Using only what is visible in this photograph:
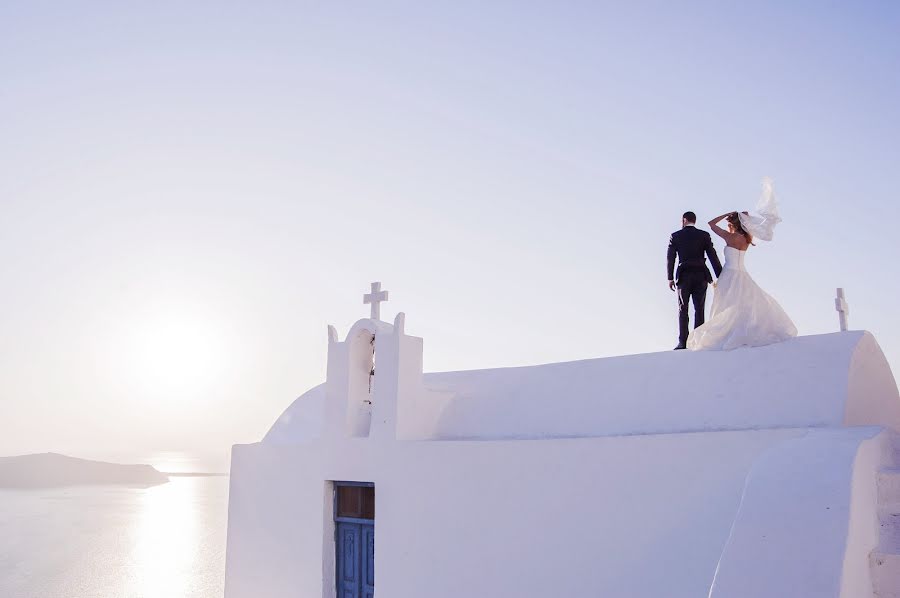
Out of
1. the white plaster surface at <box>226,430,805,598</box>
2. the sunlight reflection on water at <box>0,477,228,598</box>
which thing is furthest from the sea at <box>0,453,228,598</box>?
the white plaster surface at <box>226,430,805,598</box>

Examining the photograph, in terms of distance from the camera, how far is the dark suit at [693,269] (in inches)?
363

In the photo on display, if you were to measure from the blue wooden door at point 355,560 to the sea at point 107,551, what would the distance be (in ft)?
138

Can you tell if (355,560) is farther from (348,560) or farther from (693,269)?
(693,269)

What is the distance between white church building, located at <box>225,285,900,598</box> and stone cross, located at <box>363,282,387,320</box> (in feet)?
0.16

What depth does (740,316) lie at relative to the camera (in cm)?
810

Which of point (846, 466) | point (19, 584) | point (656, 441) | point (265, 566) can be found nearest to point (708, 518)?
point (656, 441)

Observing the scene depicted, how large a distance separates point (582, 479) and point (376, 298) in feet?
13.0

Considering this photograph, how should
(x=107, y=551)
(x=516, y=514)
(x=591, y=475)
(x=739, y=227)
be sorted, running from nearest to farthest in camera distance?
(x=591, y=475)
(x=516, y=514)
(x=739, y=227)
(x=107, y=551)

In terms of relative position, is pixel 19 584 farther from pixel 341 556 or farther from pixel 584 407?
pixel 584 407

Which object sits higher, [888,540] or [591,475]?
[591,475]

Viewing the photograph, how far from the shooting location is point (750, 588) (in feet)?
15.0

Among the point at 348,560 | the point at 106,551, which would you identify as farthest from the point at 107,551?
the point at 348,560

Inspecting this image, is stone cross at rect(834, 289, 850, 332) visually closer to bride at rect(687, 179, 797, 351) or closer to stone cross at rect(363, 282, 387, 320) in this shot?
bride at rect(687, 179, 797, 351)

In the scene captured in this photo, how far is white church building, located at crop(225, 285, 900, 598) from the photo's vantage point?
502 centimetres
